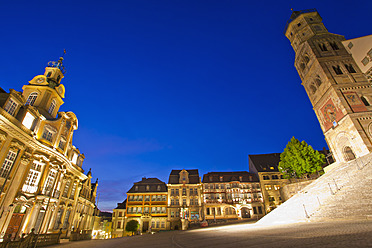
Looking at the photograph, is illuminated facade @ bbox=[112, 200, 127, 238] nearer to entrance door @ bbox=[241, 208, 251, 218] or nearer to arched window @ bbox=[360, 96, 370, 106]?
entrance door @ bbox=[241, 208, 251, 218]

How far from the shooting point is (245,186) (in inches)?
2000

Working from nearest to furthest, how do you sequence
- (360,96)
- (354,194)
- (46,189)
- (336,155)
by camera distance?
(354,194) < (46,189) < (360,96) < (336,155)

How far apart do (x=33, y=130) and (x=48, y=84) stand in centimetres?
1124

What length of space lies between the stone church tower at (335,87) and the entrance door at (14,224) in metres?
43.0

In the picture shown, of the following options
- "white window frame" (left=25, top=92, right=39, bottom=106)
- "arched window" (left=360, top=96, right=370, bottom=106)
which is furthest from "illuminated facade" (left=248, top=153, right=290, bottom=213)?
"white window frame" (left=25, top=92, right=39, bottom=106)

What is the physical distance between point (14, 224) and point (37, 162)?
6.38 meters

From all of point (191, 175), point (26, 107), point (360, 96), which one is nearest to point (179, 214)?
point (191, 175)

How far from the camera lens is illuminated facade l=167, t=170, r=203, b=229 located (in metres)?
46.3

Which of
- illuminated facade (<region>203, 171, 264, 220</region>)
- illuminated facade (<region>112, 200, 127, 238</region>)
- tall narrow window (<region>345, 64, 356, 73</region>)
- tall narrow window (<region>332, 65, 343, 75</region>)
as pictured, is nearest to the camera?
tall narrow window (<region>345, 64, 356, 73</region>)

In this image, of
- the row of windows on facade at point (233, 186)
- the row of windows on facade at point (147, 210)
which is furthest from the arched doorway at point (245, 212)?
the row of windows on facade at point (147, 210)

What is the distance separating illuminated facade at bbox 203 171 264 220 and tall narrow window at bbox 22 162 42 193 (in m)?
39.0

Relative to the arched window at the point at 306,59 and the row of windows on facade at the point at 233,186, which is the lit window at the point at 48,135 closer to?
the row of windows on facade at the point at 233,186

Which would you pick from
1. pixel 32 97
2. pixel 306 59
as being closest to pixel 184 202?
pixel 32 97

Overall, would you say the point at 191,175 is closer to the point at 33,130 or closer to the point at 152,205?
the point at 152,205
